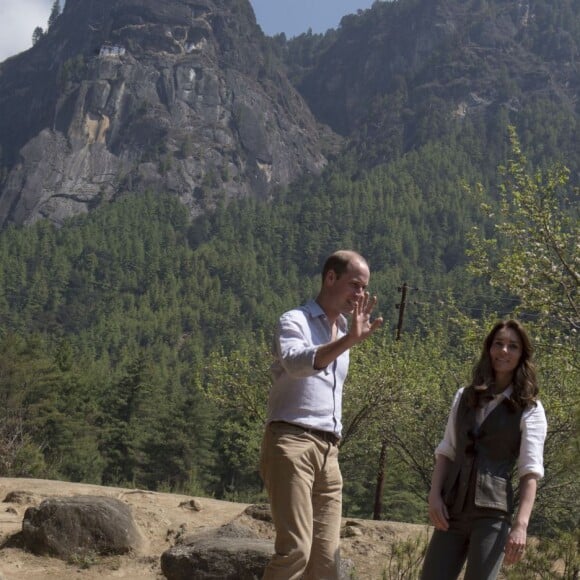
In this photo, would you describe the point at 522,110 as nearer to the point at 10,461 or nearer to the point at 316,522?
the point at 10,461

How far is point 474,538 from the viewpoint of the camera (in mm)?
3904

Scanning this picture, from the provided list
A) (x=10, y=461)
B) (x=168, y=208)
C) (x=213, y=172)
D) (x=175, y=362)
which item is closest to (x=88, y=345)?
(x=175, y=362)

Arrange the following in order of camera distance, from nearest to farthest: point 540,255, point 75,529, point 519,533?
point 519,533 → point 75,529 → point 540,255

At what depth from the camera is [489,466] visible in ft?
13.0

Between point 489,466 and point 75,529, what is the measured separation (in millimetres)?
5898

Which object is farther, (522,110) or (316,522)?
(522,110)

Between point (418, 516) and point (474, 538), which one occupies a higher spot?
point (474, 538)

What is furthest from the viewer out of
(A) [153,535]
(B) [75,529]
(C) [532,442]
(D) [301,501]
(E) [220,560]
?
(A) [153,535]

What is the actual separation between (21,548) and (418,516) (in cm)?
3112

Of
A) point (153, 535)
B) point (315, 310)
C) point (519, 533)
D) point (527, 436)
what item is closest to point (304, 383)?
point (315, 310)

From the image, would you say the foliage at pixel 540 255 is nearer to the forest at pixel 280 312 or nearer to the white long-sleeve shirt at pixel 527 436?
the forest at pixel 280 312

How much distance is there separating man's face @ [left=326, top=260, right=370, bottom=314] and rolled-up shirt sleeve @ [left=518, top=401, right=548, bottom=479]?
3.10 feet

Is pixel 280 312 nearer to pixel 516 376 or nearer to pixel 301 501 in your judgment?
pixel 301 501

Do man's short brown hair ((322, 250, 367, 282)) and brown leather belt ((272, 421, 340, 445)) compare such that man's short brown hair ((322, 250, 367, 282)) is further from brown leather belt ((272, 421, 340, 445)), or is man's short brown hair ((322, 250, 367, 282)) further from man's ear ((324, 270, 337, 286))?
brown leather belt ((272, 421, 340, 445))
